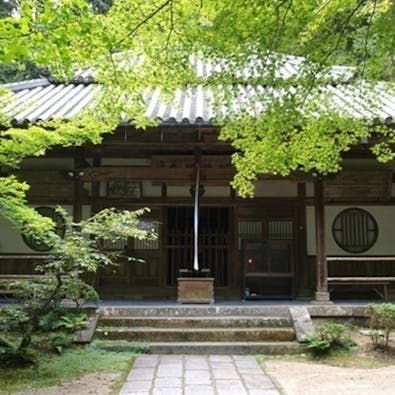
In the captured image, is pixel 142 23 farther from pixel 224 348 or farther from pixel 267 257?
pixel 267 257

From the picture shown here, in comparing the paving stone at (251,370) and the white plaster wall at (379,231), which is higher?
the white plaster wall at (379,231)

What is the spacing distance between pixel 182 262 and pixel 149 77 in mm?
5924

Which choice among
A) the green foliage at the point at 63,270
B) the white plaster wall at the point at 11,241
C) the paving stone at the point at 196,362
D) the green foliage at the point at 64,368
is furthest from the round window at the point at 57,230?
the paving stone at the point at 196,362

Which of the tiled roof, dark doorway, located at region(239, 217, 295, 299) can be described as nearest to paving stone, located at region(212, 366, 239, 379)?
the tiled roof

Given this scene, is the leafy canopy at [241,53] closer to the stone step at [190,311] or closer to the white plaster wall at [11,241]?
the stone step at [190,311]

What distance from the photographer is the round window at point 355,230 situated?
391 inches

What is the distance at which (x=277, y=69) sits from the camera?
4.54m

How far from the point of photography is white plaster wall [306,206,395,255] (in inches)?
391

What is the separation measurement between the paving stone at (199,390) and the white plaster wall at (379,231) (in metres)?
5.38

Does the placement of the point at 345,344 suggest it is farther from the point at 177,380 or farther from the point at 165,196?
the point at 165,196

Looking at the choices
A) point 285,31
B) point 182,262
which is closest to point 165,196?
point 182,262

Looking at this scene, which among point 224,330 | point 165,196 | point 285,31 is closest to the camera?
point 285,31

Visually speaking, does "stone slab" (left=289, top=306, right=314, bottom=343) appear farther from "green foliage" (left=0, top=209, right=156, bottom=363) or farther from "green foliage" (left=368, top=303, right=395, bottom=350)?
"green foliage" (left=0, top=209, right=156, bottom=363)

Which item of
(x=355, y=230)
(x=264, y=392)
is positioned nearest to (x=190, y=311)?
(x=264, y=392)
